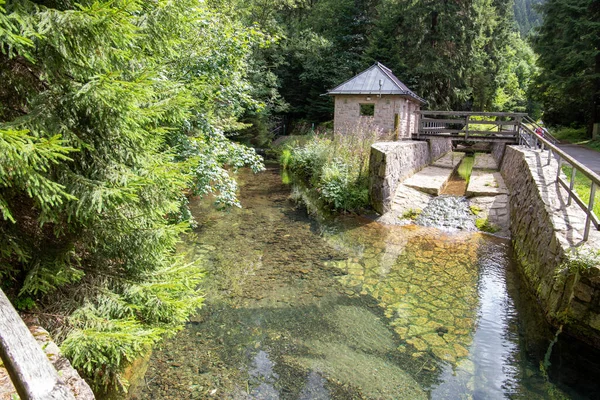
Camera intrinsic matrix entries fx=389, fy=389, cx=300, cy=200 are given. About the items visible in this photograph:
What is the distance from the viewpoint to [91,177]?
10.0ft

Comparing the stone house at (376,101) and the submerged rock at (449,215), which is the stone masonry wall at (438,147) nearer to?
the stone house at (376,101)

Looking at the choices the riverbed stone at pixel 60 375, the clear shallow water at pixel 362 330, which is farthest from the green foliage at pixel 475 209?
the riverbed stone at pixel 60 375

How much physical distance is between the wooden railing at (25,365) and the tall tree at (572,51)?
23.8m

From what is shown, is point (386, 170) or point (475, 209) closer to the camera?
point (386, 170)

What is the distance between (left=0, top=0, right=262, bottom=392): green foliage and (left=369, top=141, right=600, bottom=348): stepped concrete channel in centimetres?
412

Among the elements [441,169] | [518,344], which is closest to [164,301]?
[518,344]

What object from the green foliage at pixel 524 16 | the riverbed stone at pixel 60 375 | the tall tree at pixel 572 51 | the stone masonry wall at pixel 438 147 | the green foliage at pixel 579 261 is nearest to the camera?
the riverbed stone at pixel 60 375

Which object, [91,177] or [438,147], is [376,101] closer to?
[438,147]

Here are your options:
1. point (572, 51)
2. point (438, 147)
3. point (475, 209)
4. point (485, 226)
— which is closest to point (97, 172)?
point (485, 226)

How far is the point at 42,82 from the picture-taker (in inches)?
120

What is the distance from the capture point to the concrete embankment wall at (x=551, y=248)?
4.21 metres

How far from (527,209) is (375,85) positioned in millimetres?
12711

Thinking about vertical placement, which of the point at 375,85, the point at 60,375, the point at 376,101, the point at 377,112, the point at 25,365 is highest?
the point at 375,85

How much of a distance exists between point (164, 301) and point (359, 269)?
415cm
